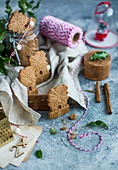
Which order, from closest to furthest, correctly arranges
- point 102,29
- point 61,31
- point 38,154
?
point 38,154, point 61,31, point 102,29

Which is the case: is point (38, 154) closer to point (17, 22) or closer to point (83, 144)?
point (83, 144)

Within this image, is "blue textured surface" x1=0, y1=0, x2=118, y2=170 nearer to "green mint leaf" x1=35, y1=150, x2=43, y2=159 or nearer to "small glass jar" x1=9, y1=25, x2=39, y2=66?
"green mint leaf" x1=35, y1=150, x2=43, y2=159

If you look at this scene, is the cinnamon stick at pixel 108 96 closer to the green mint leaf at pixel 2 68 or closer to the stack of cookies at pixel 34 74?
the stack of cookies at pixel 34 74

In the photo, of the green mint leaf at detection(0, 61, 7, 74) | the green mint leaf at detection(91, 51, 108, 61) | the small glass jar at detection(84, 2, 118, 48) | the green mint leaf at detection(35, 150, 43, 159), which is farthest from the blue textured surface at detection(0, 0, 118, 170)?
the small glass jar at detection(84, 2, 118, 48)

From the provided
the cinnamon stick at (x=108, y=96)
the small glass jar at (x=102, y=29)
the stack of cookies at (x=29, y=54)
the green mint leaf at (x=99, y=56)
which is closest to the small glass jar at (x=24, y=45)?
the stack of cookies at (x=29, y=54)

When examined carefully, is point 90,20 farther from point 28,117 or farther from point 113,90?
point 28,117

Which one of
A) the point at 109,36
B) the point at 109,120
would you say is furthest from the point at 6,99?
the point at 109,36

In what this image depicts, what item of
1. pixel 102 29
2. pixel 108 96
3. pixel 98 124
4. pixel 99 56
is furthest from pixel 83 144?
pixel 102 29
